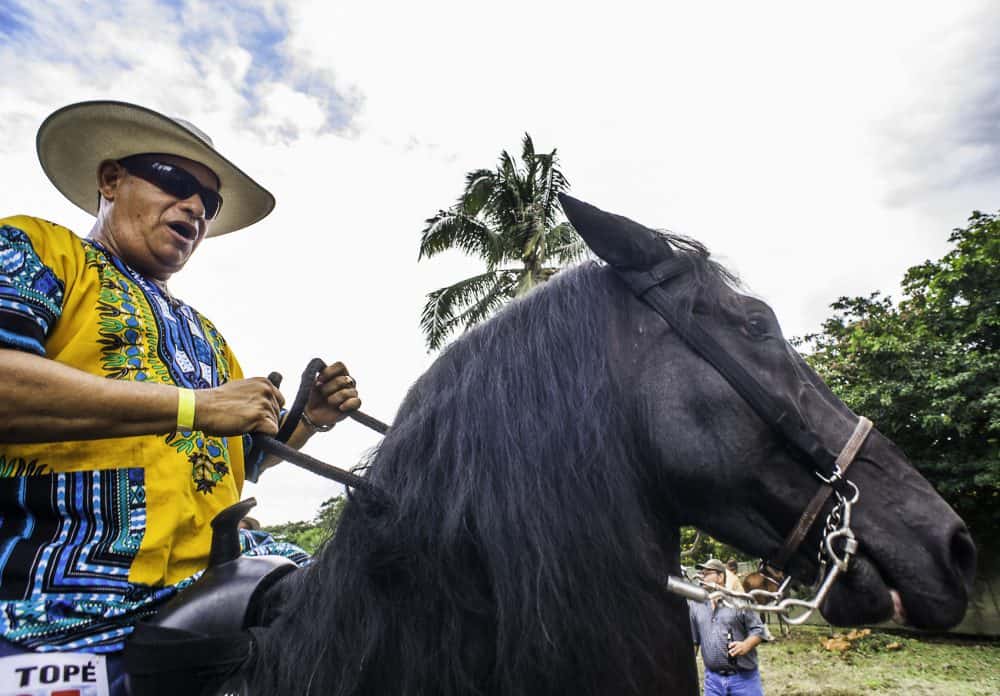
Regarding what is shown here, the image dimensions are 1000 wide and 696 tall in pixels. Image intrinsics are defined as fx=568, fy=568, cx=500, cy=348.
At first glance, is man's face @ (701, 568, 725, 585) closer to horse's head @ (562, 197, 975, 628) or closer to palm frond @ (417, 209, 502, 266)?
horse's head @ (562, 197, 975, 628)

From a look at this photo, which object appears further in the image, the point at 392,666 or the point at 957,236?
the point at 957,236

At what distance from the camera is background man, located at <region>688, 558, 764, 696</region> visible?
6953mm

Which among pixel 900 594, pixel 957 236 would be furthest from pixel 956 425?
pixel 900 594

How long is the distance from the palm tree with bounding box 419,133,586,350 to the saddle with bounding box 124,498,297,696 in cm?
1588

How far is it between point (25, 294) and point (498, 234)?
731 inches

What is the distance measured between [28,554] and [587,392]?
1.48m

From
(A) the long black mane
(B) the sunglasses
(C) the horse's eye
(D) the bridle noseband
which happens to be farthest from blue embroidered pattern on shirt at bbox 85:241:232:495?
(C) the horse's eye

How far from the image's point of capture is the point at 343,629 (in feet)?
4.55

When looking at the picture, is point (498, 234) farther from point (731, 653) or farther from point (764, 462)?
point (764, 462)

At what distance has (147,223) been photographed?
1.93 metres

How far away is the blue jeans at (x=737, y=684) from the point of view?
274 inches

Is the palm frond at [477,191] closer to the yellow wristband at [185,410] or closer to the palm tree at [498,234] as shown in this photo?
the palm tree at [498,234]

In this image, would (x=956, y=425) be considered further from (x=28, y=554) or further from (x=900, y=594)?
(x=28, y=554)

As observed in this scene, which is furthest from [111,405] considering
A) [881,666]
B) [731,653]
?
[881,666]
